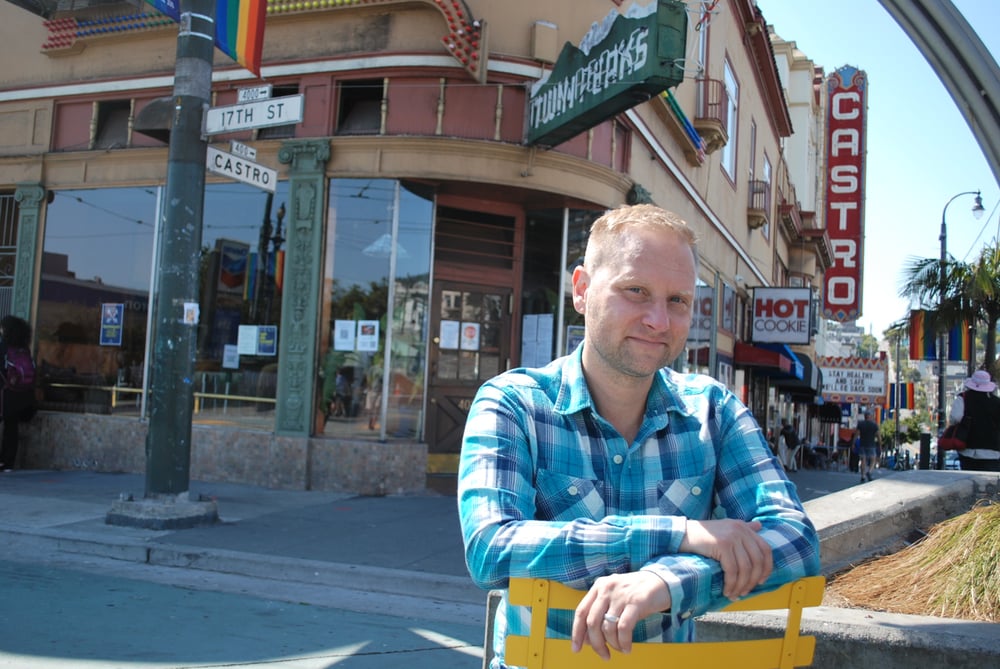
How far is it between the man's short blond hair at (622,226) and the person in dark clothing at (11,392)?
11.8m

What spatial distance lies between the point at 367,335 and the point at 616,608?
30.6 ft

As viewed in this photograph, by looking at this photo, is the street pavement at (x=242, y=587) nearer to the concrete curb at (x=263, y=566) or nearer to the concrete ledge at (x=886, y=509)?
the concrete curb at (x=263, y=566)

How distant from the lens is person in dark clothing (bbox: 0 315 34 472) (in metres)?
11.6

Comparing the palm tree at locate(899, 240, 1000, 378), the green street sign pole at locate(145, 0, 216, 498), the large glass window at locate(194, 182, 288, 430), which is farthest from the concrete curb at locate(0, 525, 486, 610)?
the palm tree at locate(899, 240, 1000, 378)

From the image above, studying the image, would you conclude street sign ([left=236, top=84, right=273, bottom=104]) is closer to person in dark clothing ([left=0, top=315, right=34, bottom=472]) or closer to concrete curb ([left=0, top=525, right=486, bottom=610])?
concrete curb ([left=0, top=525, right=486, bottom=610])

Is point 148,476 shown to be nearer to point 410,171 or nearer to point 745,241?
point 410,171

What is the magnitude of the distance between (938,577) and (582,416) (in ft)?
8.59

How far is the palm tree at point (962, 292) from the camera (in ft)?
48.0

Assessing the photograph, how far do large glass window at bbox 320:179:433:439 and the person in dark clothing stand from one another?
449cm

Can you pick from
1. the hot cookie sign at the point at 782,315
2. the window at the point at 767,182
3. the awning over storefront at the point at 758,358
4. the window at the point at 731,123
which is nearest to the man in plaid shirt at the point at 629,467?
the window at the point at 731,123

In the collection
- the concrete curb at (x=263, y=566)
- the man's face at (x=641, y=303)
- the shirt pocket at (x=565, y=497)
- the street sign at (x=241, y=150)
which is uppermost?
the street sign at (x=241, y=150)

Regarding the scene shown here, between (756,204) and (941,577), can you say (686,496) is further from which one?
(756,204)

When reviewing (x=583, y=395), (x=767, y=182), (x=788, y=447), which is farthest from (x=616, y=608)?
(x=788, y=447)

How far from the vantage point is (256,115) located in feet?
26.1
